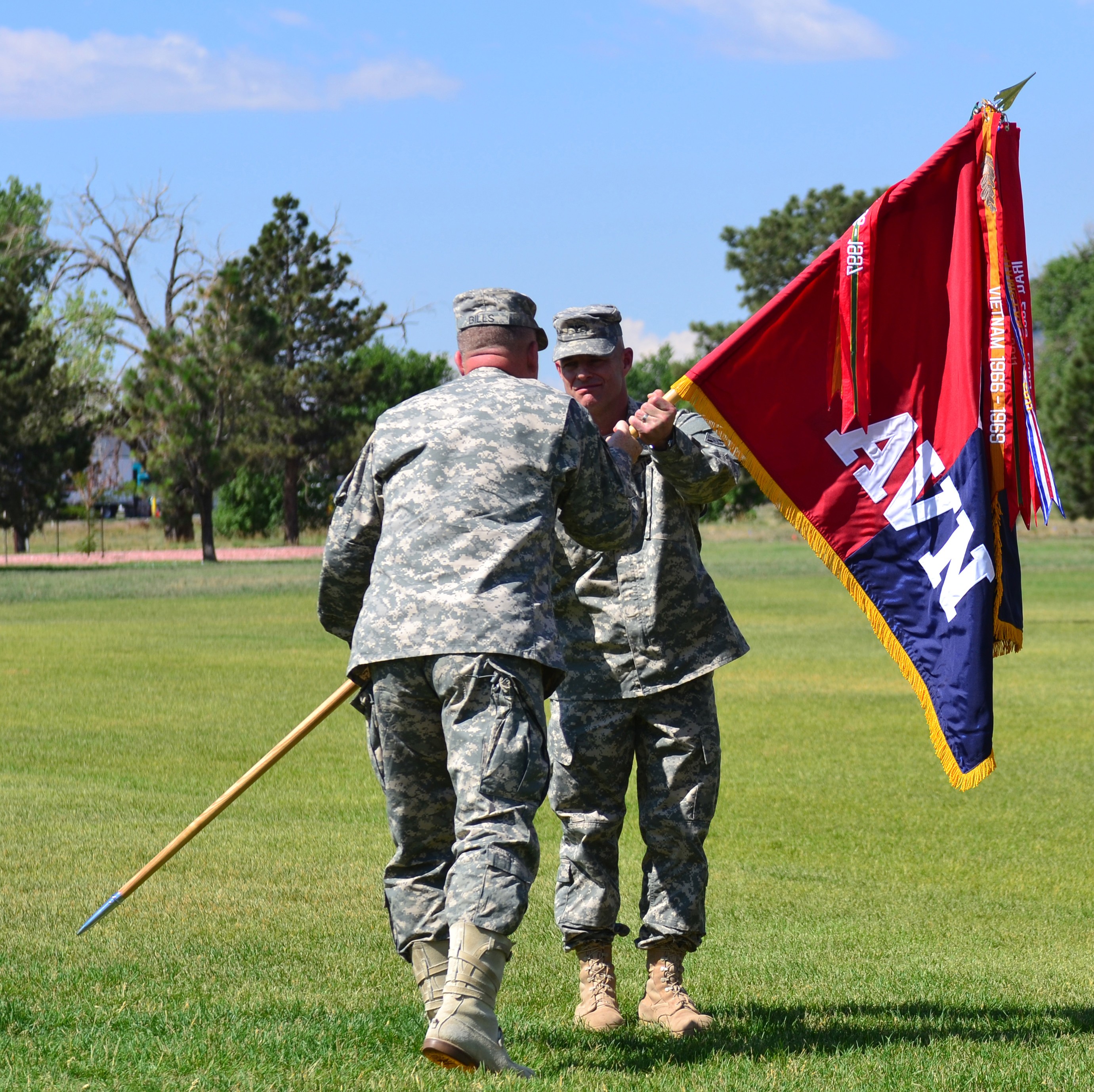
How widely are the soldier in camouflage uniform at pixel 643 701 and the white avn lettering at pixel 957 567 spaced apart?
0.75 m

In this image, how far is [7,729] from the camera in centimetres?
1227

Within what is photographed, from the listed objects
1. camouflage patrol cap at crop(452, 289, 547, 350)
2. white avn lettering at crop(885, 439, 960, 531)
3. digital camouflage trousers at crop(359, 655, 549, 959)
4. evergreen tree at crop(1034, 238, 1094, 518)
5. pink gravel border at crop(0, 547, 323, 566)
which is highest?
evergreen tree at crop(1034, 238, 1094, 518)

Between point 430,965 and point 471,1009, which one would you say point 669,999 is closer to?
point 430,965

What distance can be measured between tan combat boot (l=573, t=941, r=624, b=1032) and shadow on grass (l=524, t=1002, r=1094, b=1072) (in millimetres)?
72

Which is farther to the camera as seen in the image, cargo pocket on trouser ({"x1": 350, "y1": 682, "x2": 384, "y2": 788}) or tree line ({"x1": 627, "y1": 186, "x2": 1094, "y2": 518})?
tree line ({"x1": 627, "y1": 186, "x2": 1094, "y2": 518})

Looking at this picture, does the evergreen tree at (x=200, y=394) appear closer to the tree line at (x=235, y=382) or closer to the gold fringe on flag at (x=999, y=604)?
the tree line at (x=235, y=382)

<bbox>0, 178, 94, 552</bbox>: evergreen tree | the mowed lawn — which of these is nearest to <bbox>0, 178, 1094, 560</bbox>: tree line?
<bbox>0, 178, 94, 552</bbox>: evergreen tree

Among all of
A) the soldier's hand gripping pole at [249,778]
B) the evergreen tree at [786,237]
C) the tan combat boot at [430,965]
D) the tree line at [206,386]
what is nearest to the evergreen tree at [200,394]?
the tree line at [206,386]

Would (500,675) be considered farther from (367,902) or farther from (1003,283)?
(367,902)

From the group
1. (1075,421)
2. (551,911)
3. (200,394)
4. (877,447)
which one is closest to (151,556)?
(200,394)

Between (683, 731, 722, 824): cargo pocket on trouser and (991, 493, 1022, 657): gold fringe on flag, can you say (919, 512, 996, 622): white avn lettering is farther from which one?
(683, 731, 722, 824): cargo pocket on trouser

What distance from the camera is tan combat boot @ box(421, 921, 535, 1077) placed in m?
3.66

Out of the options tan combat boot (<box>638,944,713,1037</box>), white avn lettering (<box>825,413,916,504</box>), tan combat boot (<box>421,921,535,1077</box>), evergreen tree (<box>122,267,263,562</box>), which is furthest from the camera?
evergreen tree (<box>122,267,263,562</box>)

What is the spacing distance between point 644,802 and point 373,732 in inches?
40.6
